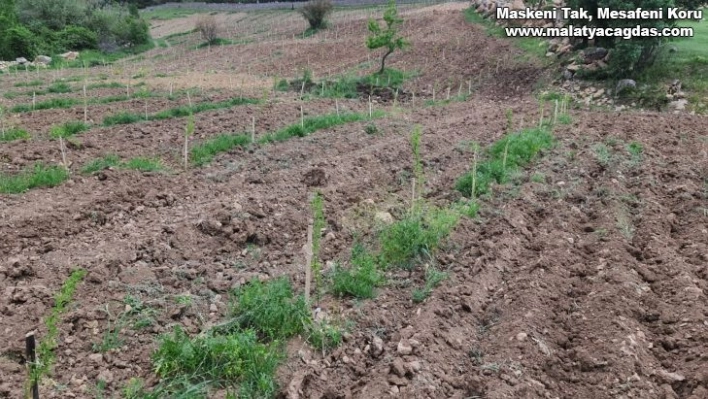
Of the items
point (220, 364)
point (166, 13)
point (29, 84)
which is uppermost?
point (166, 13)

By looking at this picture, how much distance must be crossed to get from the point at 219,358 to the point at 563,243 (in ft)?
14.7

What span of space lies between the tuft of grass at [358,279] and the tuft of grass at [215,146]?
16.5ft

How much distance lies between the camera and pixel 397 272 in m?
6.70

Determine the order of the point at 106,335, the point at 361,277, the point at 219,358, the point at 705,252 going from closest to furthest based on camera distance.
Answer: the point at 219,358 → the point at 106,335 → the point at 361,277 → the point at 705,252

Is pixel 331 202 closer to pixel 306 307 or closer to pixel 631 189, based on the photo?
pixel 306 307

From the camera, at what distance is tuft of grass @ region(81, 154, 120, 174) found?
9.87m

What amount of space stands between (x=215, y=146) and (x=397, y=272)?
5.81m

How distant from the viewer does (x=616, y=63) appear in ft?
59.2

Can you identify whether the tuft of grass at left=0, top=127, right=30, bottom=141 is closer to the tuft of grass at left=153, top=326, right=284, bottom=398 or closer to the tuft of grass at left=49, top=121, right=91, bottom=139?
the tuft of grass at left=49, top=121, right=91, bottom=139

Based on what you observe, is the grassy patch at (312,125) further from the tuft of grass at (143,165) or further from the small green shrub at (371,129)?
the tuft of grass at (143,165)

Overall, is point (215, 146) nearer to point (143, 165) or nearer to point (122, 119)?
point (143, 165)

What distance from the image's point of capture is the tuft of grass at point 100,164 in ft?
32.4

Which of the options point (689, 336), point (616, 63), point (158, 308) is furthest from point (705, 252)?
point (616, 63)

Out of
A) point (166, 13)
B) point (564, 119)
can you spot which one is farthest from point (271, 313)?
point (166, 13)
